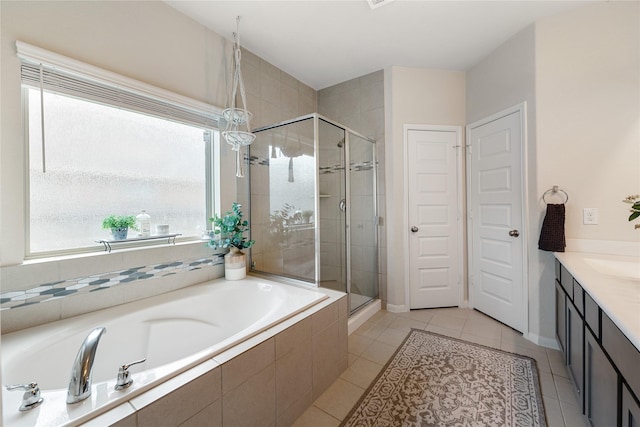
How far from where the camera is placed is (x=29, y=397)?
909 mm

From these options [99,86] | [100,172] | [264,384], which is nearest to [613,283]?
[264,384]

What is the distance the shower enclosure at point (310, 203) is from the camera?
2.27 m

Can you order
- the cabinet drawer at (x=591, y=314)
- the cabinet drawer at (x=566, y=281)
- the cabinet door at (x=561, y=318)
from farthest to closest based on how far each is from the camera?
the cabinet door at (x=561, y=318) → the cabinet drawer at (x=566, y=281) → the cabinet drawer at (x=591, y=314)

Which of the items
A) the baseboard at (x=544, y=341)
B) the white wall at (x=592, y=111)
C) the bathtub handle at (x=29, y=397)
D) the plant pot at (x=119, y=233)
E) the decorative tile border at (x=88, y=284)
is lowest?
the baseboard at (x=544, y=341)

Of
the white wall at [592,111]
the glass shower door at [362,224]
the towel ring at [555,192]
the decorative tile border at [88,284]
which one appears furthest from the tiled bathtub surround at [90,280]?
the white wall at [592,111]

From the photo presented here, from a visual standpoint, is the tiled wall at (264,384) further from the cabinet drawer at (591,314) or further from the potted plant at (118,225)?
the cabinet drawer at (591,314)

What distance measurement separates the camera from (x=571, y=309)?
63.3 inches

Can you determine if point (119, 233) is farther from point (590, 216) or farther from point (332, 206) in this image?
point (590, 216)

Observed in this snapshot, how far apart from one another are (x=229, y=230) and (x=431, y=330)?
6.39 feet

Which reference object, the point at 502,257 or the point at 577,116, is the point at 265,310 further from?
the point at 577,116

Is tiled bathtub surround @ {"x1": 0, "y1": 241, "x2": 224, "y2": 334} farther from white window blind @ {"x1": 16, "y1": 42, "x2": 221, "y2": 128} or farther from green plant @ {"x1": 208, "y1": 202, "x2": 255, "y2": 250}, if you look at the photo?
white window blind @ {"x1": 16, "y1": 42, "x2": 221, "y2": 128}

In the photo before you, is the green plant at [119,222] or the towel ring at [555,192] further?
the towel ring at [555,192]

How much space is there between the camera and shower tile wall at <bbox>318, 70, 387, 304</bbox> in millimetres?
2949

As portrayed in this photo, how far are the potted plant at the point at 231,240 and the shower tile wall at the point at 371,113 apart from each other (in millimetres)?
1143
